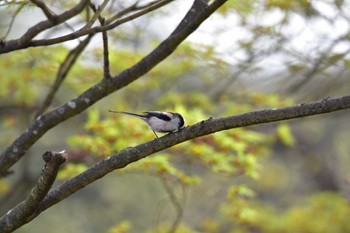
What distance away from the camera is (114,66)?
7055mm

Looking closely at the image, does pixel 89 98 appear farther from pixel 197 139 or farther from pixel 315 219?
pixel 315 219

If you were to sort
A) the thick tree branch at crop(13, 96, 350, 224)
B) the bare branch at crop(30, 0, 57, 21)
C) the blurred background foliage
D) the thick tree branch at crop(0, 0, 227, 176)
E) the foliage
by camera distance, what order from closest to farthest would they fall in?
1. the thick tree branch at crop(13, 96, 350, 224)
2. the bare branch at crop(30, 0, 57, 21)
3. the thick tree branch at crop(0, 0, 227, 176)
4. the blurred background foliage
5. the foliage

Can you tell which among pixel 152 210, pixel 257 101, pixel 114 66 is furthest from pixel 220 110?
pixel 152 210

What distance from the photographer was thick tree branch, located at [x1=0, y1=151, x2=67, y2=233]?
8.87 feet

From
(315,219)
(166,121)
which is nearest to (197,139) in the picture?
(166,121)

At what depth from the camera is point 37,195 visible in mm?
2881

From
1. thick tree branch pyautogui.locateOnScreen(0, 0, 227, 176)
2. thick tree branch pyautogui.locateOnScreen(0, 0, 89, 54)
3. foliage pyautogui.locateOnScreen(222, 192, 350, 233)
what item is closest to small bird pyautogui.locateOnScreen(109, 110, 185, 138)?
thick tree branch pyautogui.locateOnScreen(0, 0, 227, 176)

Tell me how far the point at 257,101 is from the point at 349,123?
586 centimetres

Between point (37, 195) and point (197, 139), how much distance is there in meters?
3.15

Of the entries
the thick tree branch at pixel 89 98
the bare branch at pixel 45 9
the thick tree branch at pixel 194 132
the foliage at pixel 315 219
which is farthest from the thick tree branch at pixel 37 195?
the foliage at pixel 315 219

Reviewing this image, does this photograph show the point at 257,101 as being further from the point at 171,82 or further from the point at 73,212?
the point at 73,212

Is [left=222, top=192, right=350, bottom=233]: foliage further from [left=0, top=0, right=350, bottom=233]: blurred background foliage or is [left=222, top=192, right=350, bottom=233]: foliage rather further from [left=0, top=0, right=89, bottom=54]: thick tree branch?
[left=0, top=0, right=89, bottom=54]: thick tree branch

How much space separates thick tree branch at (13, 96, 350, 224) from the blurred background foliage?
1.24 metres

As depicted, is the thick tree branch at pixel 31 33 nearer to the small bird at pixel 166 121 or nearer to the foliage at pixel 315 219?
the small bird at pixel 166 121
